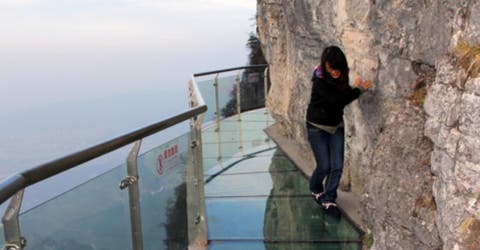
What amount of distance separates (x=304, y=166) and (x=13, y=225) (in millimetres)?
5385

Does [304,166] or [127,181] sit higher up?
[127,181]

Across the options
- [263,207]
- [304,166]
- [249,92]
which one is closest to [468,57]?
[263,207]

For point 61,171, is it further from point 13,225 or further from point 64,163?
point 13,225

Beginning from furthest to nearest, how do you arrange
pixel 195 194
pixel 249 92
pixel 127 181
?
pixel 249 92
pixel 195 194
pixel 127 181

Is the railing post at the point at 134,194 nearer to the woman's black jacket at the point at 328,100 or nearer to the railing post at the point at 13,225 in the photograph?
the railing post at the point at 13,225

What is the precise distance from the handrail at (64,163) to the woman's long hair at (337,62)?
5.37 ft

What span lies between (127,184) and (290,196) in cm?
320

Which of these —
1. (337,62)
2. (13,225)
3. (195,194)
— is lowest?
(195,194)

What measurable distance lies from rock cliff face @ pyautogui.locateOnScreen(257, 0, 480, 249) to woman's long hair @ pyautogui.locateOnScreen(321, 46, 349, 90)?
0.23 meters

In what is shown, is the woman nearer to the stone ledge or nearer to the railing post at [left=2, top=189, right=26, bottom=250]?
the stone ledge

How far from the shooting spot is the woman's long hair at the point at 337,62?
4480mm

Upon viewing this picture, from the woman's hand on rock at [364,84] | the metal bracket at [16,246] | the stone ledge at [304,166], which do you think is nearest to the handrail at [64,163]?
the metal bracket at [16,246]

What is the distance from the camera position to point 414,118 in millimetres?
3350

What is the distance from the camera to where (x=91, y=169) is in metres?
2.89
